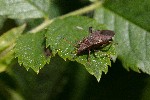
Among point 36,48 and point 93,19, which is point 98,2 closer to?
point 93,19

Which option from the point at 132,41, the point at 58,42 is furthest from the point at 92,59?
the point at 132,41

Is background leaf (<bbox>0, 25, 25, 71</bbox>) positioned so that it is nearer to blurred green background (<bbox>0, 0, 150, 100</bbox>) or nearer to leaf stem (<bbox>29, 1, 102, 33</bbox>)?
leaf stem (<bbox>29, 1, 102, 33</bbox>)

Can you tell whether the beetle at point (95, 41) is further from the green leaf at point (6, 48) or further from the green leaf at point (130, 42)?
the green leaf at point (6, 48)

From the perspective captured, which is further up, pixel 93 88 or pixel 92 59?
pixel 92 59

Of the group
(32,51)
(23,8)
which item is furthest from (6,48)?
(23,8)

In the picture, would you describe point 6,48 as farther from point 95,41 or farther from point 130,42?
point 130,42

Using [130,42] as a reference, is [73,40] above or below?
above

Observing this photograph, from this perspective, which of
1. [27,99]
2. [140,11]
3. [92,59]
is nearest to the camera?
[92,59]
